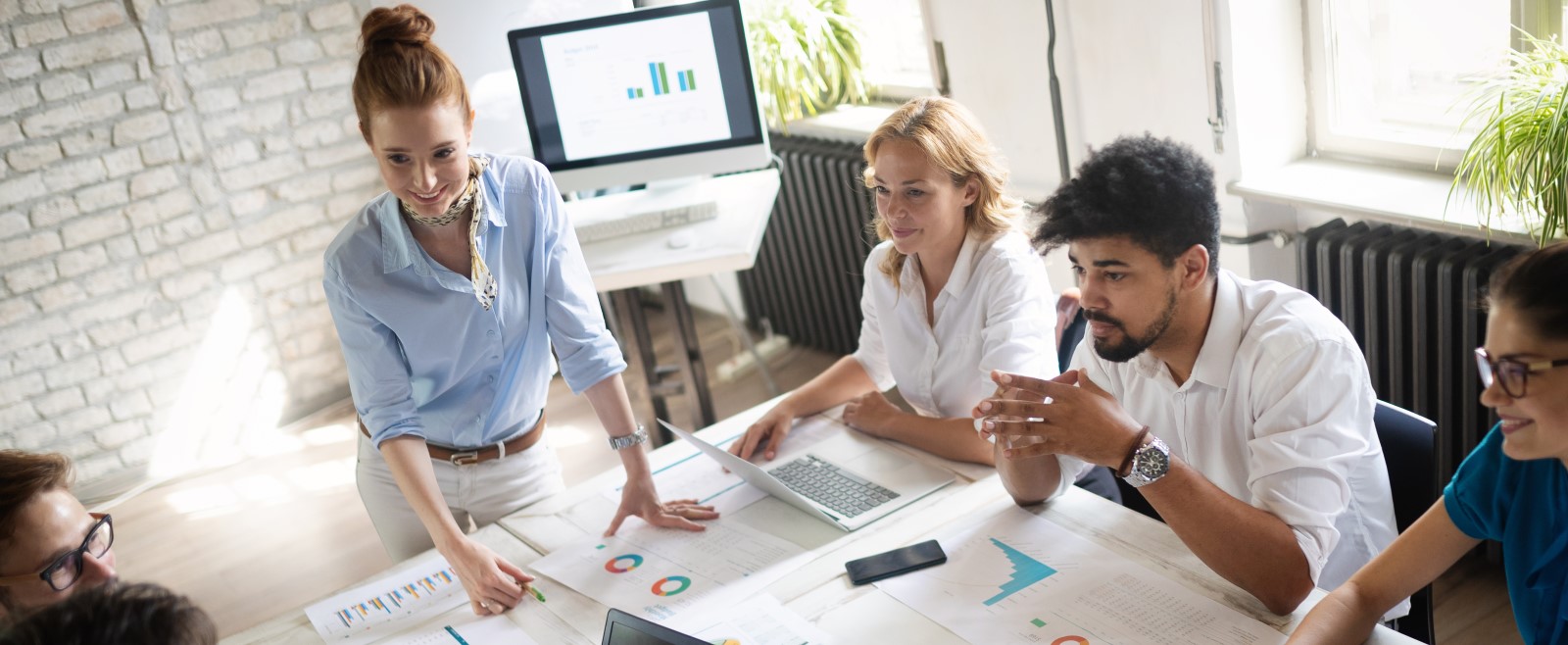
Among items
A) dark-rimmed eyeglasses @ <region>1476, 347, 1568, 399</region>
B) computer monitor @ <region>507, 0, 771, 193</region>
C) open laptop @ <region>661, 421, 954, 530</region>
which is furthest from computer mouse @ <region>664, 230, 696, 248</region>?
dark-rimmed eyeglasses @ <region>1476, 347, 1568, 399</region>

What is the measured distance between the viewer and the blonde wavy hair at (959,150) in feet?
6.95

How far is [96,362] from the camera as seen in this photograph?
4.23 metres

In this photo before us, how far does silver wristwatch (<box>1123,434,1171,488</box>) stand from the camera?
153 cm

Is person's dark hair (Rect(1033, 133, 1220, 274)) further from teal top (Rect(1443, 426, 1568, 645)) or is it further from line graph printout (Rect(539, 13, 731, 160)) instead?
line graph printout (Rect(539, 13, 731, 160))

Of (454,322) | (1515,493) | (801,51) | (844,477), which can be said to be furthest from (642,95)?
(1515,493)

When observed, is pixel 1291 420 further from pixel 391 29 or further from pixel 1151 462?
pixel 391 29

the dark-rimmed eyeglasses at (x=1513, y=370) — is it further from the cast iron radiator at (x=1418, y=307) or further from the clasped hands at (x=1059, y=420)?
the cast iron radiator at (x=1418, y=307)

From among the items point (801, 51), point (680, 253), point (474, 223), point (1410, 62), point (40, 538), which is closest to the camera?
point (40, 538)

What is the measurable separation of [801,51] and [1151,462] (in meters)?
2.56

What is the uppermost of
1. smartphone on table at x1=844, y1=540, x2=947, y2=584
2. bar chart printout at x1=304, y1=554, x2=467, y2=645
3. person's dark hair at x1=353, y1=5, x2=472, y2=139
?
person's dark hair at x1=353, y1=5, x2=472, y2=139

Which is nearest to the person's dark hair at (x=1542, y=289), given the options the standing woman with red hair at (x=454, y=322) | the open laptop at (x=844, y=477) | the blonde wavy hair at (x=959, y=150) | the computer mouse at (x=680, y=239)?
the open laptop at (x=844, y=477)

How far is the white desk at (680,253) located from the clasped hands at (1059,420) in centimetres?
147

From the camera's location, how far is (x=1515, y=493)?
1367 mm

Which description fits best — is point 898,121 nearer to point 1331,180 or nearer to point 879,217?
point 879,217
